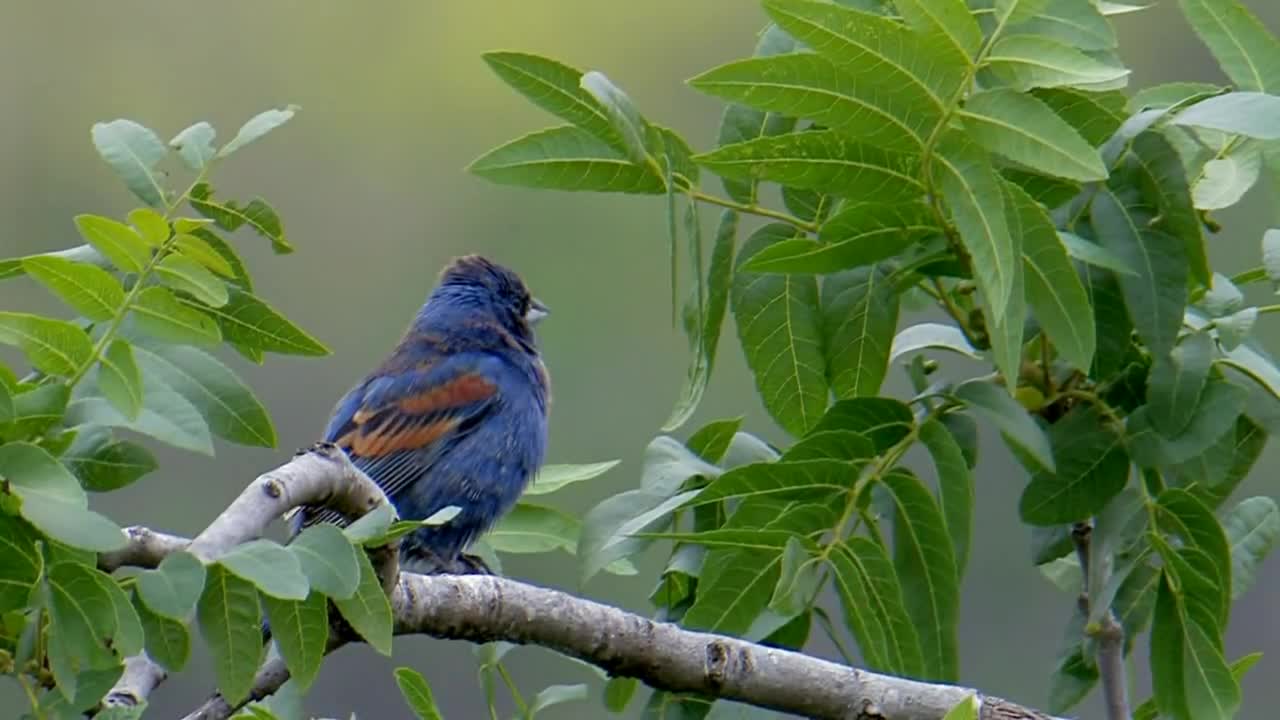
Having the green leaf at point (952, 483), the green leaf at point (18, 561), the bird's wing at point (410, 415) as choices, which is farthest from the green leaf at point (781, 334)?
the bird's wing at point (410, 415)

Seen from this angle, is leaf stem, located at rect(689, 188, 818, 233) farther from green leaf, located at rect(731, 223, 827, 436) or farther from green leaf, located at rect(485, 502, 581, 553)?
green leaf, located at rect(485, 502, 581, 553)

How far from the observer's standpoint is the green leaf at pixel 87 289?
8.21 feet

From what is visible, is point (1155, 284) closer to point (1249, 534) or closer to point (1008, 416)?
point (1008, 416)

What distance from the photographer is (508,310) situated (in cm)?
736

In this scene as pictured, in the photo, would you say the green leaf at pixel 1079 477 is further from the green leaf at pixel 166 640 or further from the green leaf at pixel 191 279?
the green leaf at pixel 166 640

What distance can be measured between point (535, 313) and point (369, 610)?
5.09m

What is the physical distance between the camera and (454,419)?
21.1 feet

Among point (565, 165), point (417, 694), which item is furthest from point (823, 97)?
point (417, 694)

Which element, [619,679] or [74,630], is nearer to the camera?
[74,630]

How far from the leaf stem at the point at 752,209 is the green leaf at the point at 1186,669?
0.85 meters

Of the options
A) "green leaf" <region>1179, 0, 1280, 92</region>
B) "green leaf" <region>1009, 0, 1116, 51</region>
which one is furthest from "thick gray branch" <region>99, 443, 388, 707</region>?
"green leaf" <region>1179, 0, 1280, 92</region>

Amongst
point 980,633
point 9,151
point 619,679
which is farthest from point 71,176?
point 619,679

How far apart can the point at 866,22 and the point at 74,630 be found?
1.36 metres

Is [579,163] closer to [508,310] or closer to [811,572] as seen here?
[811,572]
